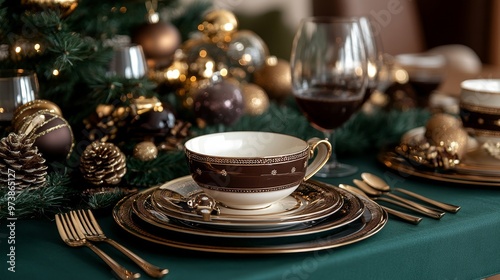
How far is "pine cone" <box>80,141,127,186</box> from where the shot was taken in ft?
2.55

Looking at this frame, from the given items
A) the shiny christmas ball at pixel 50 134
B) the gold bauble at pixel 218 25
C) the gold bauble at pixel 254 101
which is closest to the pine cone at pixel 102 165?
the shiny christmas ball at pixel 50 134

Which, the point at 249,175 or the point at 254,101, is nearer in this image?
the point at 249,175

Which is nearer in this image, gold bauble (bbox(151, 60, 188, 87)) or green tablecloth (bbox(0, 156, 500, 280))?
green tablecloth (bbox(0, 156, 500, 280))

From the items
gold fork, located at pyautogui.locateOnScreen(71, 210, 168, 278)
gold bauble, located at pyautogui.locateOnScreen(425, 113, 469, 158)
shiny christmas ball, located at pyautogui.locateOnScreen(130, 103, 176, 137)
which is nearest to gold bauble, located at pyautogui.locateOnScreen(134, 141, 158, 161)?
shiny christmas ball, located at pyautogui.locateOnScreen(130, 103, 176, 137)

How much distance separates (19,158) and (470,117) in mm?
576

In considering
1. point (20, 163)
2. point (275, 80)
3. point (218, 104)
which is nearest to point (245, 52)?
point (275, 80)

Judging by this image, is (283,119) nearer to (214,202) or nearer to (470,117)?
(470,117)

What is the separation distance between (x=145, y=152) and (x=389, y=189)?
310mm

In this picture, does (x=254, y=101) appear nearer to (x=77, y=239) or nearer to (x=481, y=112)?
(x=481, y=112)

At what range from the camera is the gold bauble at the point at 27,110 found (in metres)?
0.77

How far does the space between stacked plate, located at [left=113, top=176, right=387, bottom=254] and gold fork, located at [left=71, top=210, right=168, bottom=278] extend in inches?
0.8

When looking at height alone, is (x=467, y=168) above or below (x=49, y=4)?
below

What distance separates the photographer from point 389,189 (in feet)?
2.59

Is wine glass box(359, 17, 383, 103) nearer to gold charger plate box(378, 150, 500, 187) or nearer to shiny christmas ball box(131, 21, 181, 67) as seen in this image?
gold charger plate box(378, 150, 500, 187)
